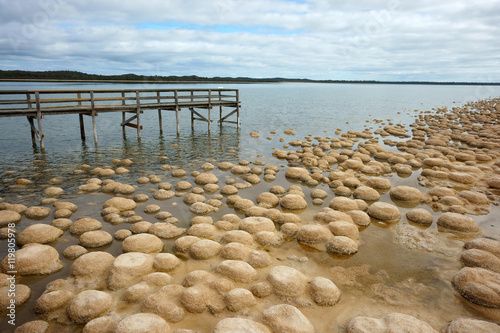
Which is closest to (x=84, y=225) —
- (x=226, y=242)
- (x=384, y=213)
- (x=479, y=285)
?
(x=226, y=242)

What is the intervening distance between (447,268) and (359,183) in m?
6.04

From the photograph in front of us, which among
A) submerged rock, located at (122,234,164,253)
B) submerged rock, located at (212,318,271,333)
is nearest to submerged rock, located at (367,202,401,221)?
submerged rock, located at (212,318,271,333)

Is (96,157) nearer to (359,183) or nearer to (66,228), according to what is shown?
(66,228)

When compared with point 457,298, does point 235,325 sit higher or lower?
higher

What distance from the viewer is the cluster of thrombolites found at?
5637mm

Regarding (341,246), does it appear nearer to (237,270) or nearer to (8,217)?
(237,270)

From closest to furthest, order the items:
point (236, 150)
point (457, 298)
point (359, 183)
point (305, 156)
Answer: point (457, 298)
point (359, 183)
point (305, 156)
point (236, 150)

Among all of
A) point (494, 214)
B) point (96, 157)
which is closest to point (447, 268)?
point (494, 214)

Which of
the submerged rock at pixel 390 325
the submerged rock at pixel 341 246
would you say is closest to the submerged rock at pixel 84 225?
the submerged rock at pixel 341 246

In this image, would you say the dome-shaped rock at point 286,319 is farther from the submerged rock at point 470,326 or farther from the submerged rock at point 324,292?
the submerged rock at point 470,326

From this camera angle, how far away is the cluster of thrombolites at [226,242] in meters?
5.64

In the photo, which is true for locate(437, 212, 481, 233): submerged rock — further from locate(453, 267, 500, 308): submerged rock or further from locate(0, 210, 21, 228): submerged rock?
locate(0, 210, 21, 228): submerged rock

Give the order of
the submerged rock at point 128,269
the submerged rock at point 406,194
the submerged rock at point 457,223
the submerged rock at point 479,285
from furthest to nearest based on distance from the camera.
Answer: the submerged rock at point 406,194
the submerged rock at point 457,223
the submerged rock at point 128,269
the submerged rock at point 479,285

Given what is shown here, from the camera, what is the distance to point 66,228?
30.5 feet
